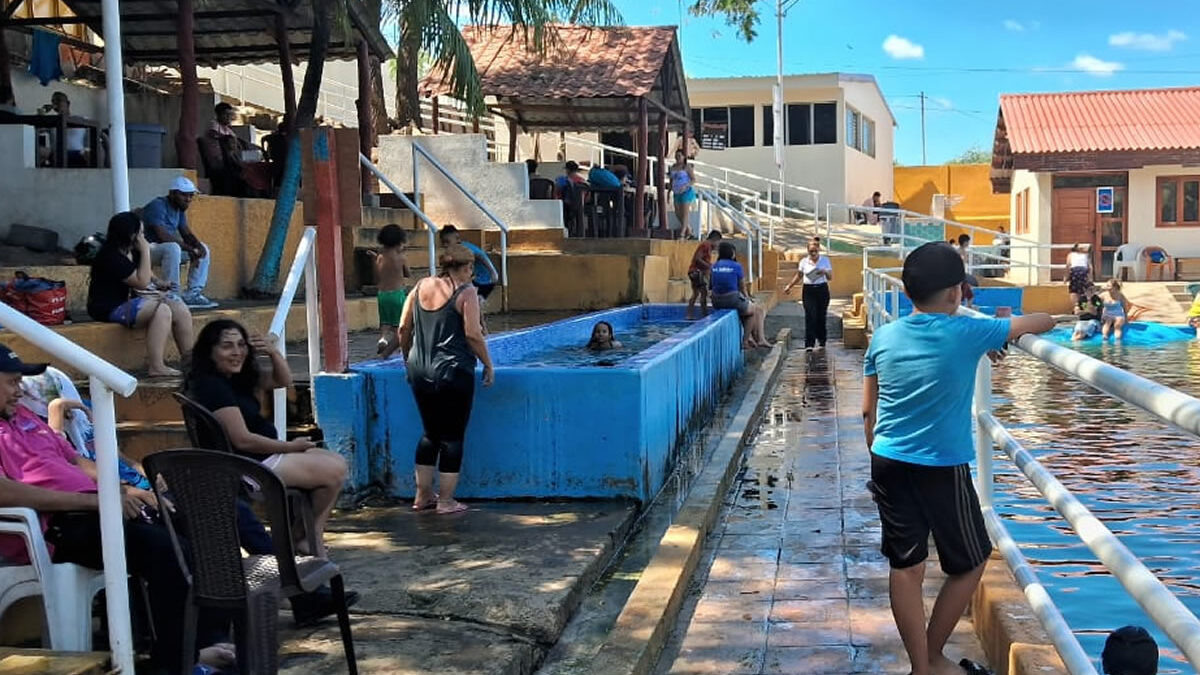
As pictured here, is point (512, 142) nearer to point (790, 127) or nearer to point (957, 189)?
point (790, 127)

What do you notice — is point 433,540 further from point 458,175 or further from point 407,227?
point 458,175

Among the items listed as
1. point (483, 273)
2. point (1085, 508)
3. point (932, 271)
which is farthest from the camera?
point (483, 273)

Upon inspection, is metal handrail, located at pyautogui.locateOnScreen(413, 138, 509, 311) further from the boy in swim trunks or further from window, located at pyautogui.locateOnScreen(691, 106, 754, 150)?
window, located at pyautogui.locateOnScreen(691, 106, 754, 150)

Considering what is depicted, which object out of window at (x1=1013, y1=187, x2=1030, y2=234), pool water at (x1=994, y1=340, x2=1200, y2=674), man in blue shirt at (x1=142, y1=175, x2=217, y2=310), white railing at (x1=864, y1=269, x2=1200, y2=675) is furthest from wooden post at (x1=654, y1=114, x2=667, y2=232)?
white railing at (x1=864, y1=269, x2=1200, y2=675)

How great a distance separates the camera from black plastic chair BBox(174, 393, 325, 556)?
457cm

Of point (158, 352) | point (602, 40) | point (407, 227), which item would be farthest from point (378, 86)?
point (158, 352)

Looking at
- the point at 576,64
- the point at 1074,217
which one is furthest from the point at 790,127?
the point at 576,64

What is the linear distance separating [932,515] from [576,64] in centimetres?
1664

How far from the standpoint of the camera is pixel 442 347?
252 inches

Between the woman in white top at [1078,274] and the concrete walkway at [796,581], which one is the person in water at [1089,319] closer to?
the woman in white top at [1078,274]

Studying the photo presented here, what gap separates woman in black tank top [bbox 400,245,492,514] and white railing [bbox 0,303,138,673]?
3034mm

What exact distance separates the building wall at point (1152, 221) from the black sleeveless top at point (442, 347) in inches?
979

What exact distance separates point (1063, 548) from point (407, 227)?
10959 mm

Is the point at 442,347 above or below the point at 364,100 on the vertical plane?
below
